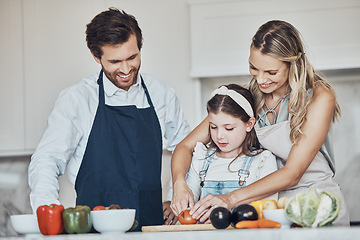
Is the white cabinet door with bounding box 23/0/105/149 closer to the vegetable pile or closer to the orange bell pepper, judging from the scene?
the vegetable pile

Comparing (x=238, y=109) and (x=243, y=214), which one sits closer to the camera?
(x=243, y=214)

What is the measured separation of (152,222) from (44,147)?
566 mm

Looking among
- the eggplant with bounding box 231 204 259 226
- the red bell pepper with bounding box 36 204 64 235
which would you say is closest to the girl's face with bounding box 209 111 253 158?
the eggplant with bounding box 231 204 259 226

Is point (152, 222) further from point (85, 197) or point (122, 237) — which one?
point (122, 237)

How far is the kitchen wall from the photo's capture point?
3115mm

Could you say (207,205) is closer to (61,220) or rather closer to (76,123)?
(61,220)

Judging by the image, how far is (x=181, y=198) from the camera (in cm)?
183

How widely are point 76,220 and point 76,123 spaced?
1.04m

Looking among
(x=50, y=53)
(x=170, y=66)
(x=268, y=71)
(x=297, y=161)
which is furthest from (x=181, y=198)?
(x=50, y=53)

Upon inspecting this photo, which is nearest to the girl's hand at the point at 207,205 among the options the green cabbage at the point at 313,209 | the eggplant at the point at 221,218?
the eggplant at the point at 221,218

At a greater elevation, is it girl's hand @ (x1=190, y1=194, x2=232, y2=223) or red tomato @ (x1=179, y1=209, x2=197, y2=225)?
girl's hand @ (x1=190, y1=194, x2=232, y2=223)

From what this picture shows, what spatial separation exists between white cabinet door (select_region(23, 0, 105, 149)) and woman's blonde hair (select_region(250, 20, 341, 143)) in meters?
1.47

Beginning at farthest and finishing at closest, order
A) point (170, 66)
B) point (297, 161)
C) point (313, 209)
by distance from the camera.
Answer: point (170, 66), point (297, 161), point (313, 209)

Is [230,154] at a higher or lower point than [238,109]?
lower
